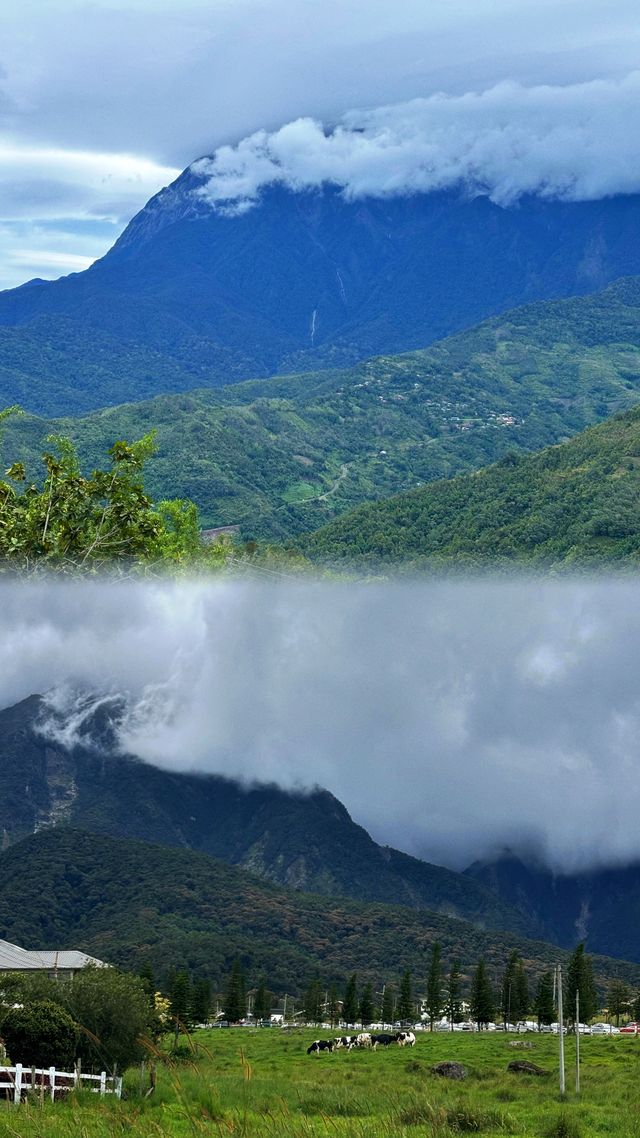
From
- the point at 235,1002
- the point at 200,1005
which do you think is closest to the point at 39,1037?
the point at 200,1005

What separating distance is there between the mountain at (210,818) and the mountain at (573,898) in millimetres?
9773

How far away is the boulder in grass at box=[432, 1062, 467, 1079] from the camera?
22.2 m

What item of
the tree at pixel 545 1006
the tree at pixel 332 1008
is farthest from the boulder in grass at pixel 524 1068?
the tree at pixel 332 1008

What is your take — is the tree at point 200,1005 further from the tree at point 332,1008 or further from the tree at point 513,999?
the tree at point 513,999

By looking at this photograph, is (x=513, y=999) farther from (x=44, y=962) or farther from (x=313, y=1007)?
(x=44, y=962)

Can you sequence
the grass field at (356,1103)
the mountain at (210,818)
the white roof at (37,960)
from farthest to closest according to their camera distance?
the mountain at (210,818) < the white roof at (37,960) < the grass field at (356,1103)

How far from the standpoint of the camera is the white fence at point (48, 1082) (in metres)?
11.0

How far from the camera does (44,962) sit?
79.4ft

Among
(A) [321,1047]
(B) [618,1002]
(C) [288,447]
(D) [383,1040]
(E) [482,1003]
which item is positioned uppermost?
(C) [288,447]

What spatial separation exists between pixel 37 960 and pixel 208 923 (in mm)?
57744

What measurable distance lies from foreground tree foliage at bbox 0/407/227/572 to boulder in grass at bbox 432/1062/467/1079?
13.3 metres

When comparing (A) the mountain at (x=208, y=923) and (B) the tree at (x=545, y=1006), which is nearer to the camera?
(B) the tree at (x=545, y=1006)

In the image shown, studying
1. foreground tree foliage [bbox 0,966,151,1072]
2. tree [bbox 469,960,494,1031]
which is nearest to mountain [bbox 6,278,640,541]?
tree [bbox 469,960,494,1031]

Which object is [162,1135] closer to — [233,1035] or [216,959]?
[233,1035]
